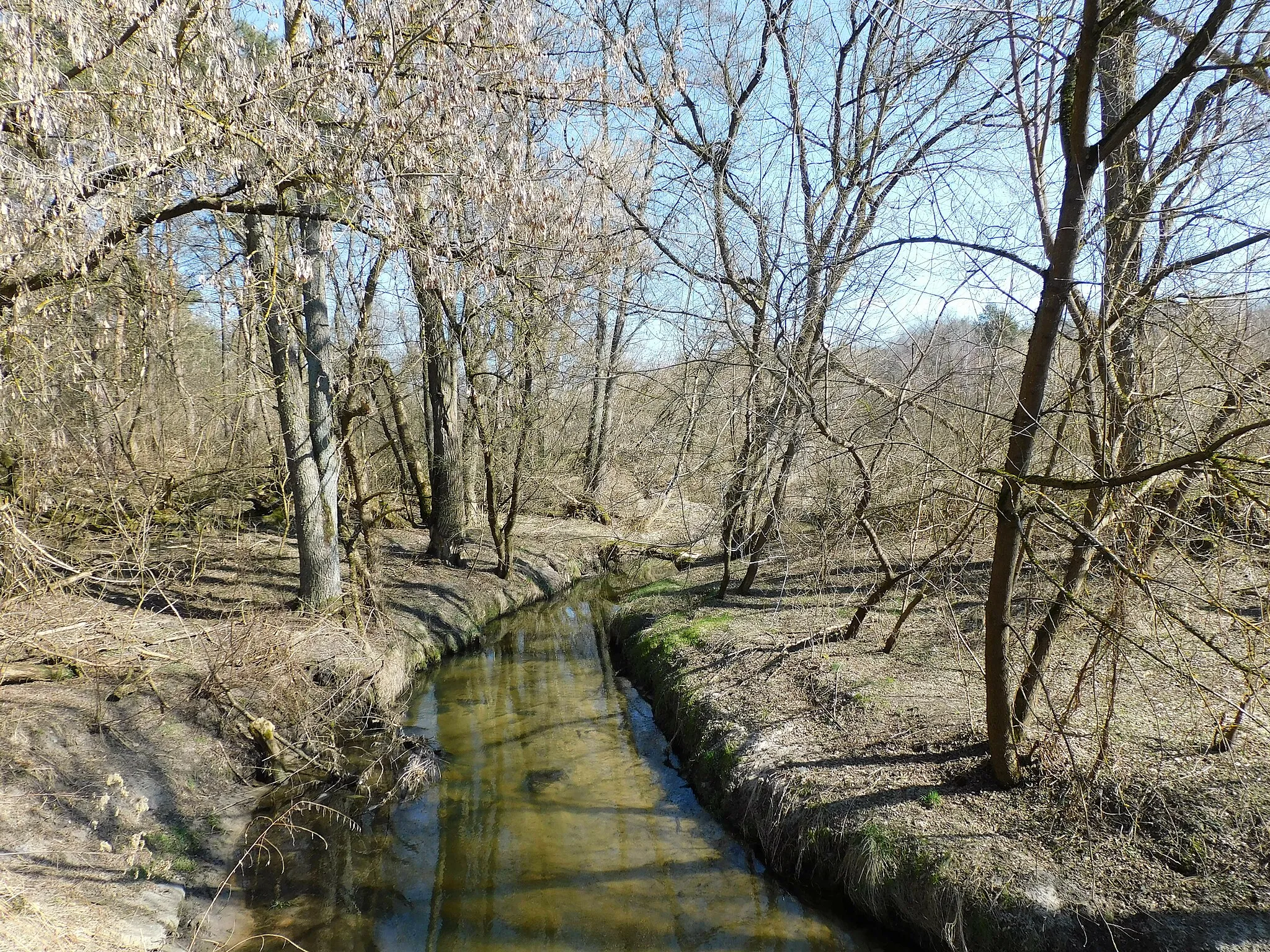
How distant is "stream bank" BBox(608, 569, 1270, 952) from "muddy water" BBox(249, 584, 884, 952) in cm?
36

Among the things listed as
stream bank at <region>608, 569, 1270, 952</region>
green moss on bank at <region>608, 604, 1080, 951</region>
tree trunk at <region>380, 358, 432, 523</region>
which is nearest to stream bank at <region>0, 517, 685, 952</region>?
green moss on bank at <region>608, 604, 1080, 951</region>

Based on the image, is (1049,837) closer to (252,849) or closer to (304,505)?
(252,849)

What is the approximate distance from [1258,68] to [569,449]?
16.1m

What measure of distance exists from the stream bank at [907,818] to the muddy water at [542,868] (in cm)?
36

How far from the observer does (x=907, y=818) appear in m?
5.25

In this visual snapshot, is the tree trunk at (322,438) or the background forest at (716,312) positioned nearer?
the background forest at (716,312)

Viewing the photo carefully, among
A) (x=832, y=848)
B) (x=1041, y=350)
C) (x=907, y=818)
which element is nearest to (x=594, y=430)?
(x=832, y=848)

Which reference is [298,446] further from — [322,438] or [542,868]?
[542,868]

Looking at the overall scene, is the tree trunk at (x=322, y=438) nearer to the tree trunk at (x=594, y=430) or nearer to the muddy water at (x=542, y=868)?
the muddy water at (x=542, y=868)

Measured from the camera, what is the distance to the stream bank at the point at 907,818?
13.8 feet

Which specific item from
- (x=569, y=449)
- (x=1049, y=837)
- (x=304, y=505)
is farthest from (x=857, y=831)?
(x=569, y=449)

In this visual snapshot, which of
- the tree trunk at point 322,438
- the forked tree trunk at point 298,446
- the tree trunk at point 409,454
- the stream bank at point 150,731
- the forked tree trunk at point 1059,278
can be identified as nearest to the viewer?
the forked tree trunk at point 1059,278

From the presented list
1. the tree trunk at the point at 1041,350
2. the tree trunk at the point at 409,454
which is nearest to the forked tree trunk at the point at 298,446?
the tree trunk at the point at 409,454

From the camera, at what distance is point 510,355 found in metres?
11.7
